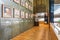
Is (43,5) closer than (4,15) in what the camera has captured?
No

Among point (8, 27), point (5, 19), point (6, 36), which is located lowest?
point (6, 36)

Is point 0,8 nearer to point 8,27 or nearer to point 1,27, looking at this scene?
point 1,27

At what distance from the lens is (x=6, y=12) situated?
4570mm

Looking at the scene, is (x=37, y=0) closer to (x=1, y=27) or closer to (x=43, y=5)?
(x=43, y=5)

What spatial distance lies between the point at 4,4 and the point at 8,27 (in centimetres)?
87

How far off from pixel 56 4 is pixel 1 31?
2.23m

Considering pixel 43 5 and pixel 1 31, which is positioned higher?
pixel 43 5

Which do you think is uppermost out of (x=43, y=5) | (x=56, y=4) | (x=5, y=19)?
(x=43, y=5)

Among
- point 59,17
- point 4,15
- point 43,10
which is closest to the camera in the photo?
point 59,17

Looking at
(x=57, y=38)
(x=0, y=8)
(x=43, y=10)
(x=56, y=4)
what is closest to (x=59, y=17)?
(x=56, y=4)

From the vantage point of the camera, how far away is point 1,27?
417cm

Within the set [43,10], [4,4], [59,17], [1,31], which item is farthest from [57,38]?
[43,10]

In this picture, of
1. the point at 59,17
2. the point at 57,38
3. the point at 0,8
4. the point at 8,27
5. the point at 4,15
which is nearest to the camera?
the point at 57,38

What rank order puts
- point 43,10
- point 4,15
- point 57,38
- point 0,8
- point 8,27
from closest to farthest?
point 57,38 < point 0,8 < point 4,15 < point 8,27 < point 43,10
